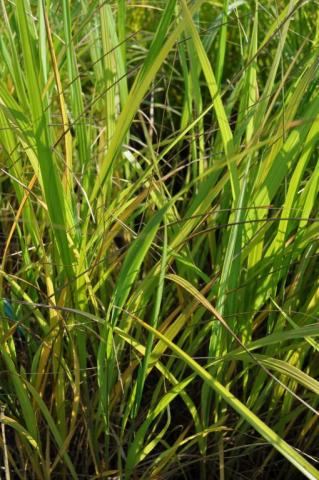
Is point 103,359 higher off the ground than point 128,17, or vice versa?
point 128,17

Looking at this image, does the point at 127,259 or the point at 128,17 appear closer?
the point at 127,259

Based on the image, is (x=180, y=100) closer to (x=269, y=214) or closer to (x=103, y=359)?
(x=269, y=214)

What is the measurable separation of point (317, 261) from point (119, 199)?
0.93ft

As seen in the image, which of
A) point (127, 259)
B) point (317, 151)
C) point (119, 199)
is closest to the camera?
point (127, 259)

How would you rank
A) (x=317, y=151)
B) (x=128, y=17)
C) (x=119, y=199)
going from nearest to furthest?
(x=119, y=199)
(x=317, y=151)
(x=128, y=17)

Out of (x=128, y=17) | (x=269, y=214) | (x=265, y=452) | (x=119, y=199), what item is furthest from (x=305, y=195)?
(x=128, y=17)

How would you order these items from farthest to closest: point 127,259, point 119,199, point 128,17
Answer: point 128,17, point 119,199, point 127,259

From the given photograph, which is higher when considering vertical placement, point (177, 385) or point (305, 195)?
point (305, 195)

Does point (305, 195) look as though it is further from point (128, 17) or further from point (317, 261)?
point (128, 17)

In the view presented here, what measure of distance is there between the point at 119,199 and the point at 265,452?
38 centimetres

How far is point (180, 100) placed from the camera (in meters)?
1.77

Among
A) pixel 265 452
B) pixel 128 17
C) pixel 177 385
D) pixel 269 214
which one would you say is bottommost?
pixel 265 452

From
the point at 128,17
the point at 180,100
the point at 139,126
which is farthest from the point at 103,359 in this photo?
the point at 128,17

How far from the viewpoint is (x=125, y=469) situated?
903mm
